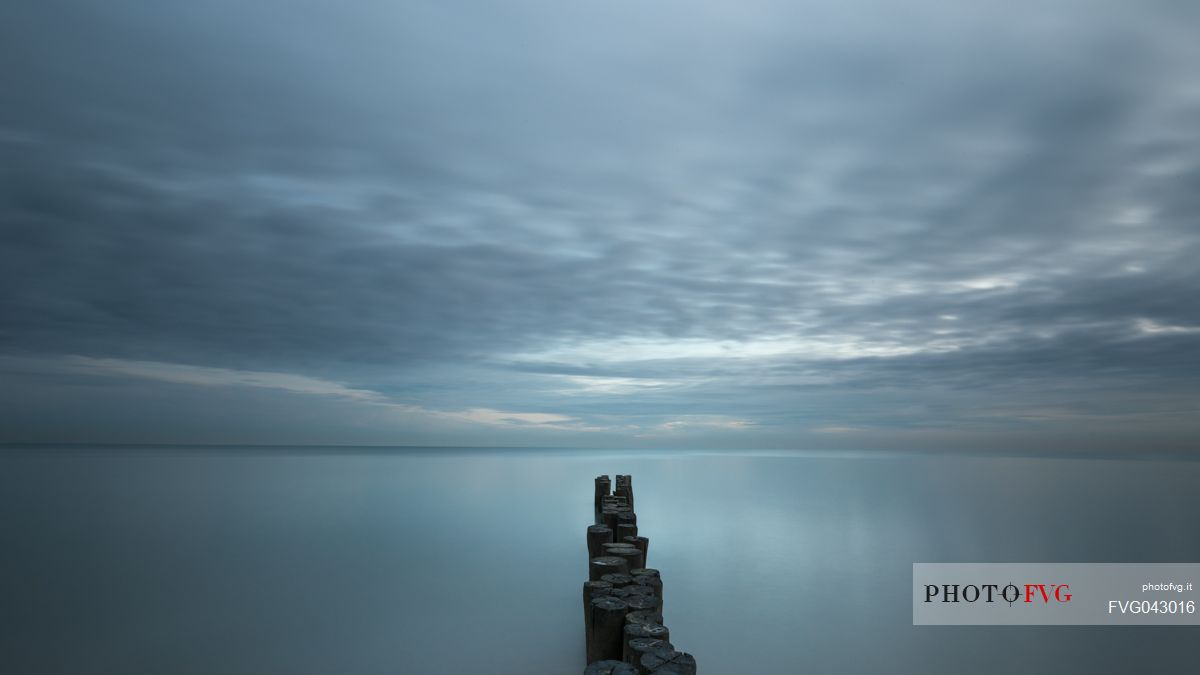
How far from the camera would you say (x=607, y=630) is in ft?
13.8

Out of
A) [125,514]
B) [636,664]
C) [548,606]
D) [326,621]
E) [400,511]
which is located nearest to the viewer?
[636,664]

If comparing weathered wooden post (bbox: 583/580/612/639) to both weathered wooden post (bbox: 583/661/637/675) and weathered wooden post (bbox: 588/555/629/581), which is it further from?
weathered wooden post (bbox: 583/661/637/675)

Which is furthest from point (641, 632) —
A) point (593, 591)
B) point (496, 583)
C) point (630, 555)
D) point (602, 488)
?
point (602, 488)

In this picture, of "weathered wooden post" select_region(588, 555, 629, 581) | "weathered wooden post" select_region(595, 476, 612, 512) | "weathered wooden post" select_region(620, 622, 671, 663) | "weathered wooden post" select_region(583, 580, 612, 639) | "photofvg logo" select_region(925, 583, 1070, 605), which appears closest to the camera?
"weathered wooden post" select_region(620, 622, 671, 663)

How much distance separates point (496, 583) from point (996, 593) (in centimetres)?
757

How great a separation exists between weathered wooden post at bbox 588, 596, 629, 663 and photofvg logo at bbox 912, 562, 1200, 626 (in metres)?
5.43

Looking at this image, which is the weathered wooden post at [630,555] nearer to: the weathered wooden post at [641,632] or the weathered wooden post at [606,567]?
the weathered wooden post at [606,567]

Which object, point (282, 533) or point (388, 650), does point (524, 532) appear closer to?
point (282, 533)

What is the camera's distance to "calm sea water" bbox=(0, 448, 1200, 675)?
6508 mm

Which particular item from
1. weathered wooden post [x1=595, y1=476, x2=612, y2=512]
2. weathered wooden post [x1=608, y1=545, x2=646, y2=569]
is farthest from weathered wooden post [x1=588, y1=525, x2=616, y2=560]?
weathered wooden post [x1=595, y1=476, x2=612, y2=512]

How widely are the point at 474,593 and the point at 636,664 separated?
6.01 metres

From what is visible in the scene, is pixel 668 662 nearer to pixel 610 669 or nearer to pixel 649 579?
pixel 610 669

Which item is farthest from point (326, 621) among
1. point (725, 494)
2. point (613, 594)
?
point (725, 494)

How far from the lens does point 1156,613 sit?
8.21 m
